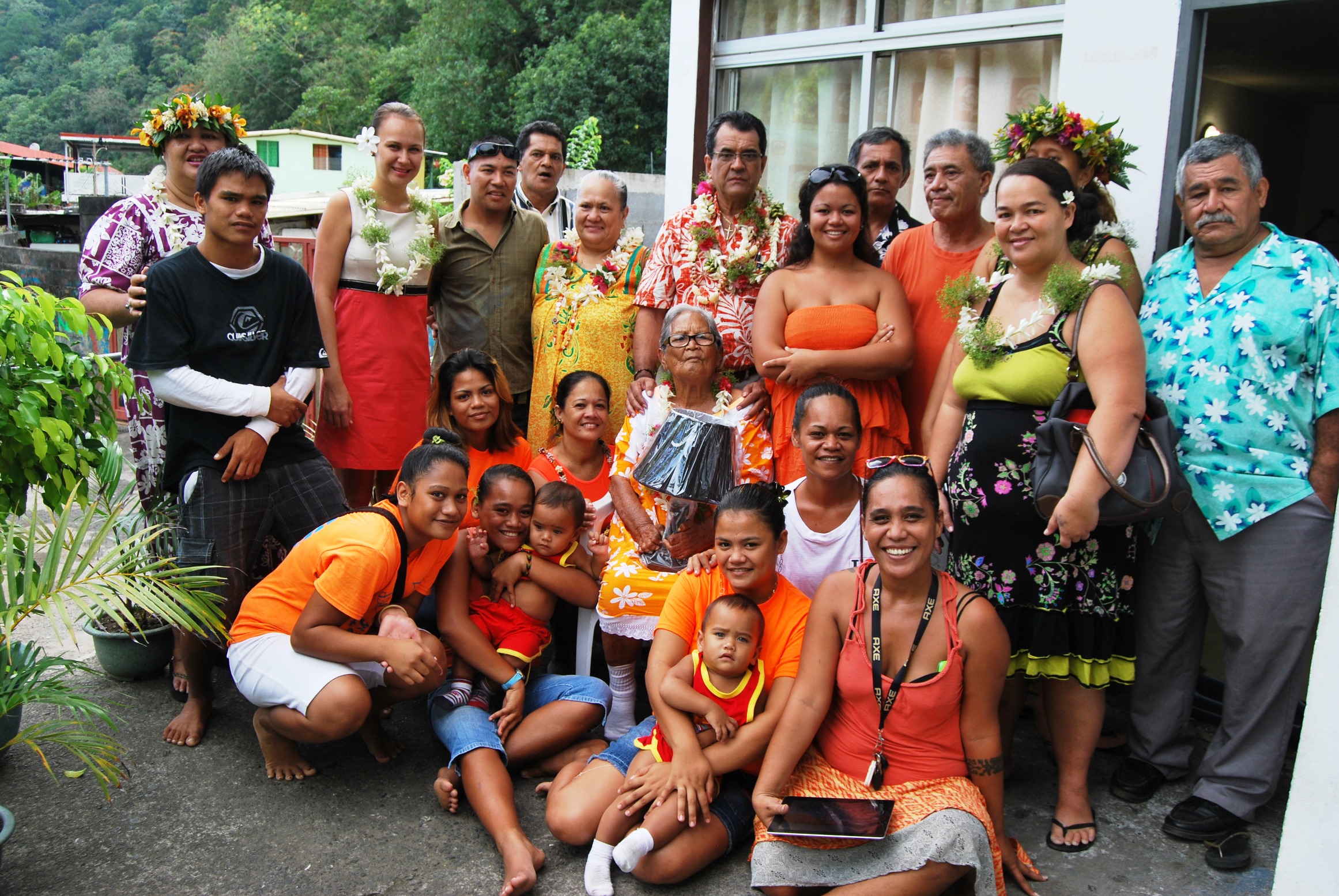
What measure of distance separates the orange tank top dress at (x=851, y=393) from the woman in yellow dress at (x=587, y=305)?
2.91 ft

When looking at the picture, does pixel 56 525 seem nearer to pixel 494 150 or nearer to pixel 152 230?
pixel 152 230

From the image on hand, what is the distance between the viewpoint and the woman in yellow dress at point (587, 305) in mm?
4277

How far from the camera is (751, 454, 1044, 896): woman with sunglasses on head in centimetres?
262

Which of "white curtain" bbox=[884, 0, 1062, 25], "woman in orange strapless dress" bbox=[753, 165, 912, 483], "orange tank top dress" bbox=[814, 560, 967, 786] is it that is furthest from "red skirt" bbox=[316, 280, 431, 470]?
"white curtain" bbox=[884, 0, 1062, 25]

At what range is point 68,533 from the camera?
295 cm

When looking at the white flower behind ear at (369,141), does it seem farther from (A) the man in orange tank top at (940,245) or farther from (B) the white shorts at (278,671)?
(A) the man in orange tank top at (940,245)

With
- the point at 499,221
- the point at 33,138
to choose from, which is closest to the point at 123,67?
the point at 33,138

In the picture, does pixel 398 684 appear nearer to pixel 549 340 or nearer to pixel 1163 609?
pixel 549 340

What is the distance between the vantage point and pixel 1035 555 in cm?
302

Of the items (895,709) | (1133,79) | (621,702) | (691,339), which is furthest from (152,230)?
(1133,79)

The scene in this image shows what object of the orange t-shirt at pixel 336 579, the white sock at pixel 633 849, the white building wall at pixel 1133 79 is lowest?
the white sock at pixel 633 849

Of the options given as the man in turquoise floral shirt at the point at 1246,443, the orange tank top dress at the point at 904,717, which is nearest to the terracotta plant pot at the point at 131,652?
the orange tank top dress at the point at 904,717

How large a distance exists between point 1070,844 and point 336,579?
2.39 metres

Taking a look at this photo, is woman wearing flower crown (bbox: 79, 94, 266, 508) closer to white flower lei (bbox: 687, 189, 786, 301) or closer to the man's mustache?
white flower lei (bbox: 687, 189, 786, 301)
